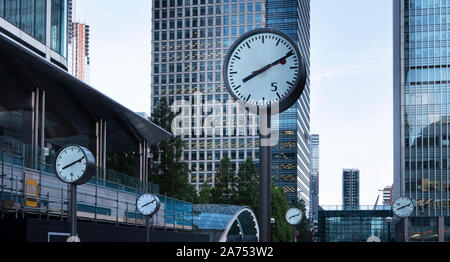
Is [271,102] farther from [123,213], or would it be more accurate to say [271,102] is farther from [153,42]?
[153,42]

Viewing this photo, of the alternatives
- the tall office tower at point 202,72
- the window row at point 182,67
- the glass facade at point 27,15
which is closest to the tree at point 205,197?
the glass facade at point 27,15

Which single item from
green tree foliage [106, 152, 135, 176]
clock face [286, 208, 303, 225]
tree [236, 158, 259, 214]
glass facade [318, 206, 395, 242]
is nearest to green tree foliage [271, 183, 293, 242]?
tree [236, 158, 259, 214]

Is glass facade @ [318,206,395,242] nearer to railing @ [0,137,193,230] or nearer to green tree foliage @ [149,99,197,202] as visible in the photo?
green tree foliage @ [149,99,197,202]

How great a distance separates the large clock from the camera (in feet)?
19.2

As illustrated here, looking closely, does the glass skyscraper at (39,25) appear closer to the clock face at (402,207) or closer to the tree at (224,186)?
the clock face at (402,207)

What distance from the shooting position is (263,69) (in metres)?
5.92

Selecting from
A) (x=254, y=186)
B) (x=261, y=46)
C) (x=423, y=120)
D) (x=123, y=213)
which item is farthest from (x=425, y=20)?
(x=261, y=46)

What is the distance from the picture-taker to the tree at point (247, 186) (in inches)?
3437

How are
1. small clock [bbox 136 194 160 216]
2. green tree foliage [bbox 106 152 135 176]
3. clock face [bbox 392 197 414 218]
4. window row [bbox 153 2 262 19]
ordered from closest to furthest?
clock face [bbox 392 197 414 218]
small clock [bbox 136 194 160 216]
green tree foliage [bbox 106 152 135 176]
window row [bbox 153 2 262 19]

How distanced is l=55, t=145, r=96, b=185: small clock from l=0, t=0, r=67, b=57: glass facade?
97.0 ft

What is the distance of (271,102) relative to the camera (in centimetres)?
588

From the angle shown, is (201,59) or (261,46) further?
(201,59)

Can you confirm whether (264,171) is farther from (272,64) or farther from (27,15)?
(27,15)
